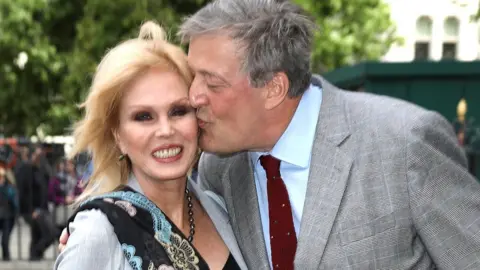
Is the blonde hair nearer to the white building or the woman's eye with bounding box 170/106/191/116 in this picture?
the woman's eye with bounding box 170/106/191/116

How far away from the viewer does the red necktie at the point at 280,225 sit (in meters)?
3.14

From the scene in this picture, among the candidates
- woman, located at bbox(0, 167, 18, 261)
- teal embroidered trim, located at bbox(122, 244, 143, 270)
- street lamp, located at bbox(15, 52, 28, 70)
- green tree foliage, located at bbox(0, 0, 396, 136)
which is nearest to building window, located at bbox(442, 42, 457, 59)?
green tree foliage, located at bbox(0, 0, 396, 136)

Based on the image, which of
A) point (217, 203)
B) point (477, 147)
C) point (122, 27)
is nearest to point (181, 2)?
point (122, 27)

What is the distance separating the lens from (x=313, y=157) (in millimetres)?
3154

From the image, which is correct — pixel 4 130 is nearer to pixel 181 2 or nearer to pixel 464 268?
pixel 181 2

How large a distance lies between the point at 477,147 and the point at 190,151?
3.64 metres

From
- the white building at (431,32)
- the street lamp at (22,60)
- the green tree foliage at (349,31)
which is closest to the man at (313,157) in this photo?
the green tree foliage at (349,31)

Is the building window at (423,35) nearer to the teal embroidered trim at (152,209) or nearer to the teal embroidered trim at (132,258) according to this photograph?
the teal embroidered trim at (152,209)

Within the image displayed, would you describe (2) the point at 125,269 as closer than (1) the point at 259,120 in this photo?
Yes

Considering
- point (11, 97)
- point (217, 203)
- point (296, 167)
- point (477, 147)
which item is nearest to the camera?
point (296, 167)

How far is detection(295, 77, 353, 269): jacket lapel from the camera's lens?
3.02 metres

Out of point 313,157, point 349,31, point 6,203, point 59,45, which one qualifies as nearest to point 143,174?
point 313,157

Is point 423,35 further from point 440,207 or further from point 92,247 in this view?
point 92,247

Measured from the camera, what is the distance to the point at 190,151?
325 centimetres
